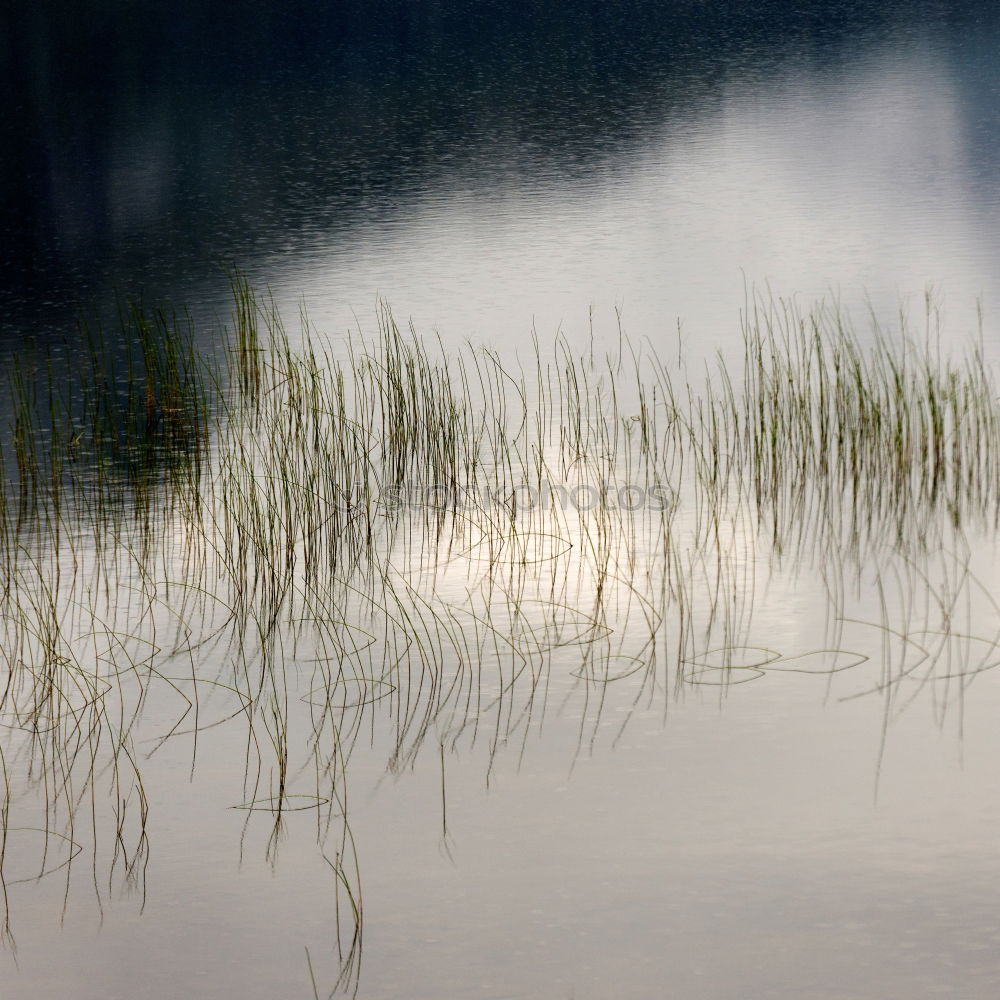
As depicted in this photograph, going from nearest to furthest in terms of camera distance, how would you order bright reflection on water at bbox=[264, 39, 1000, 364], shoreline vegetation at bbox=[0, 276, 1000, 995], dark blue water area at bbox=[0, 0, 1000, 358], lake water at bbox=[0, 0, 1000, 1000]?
lake water at bbox=[0, 0, 1000, 1000] → shoreline vegetation at bbox=[0, 276, 1000, 995] → bright reflection on water at bbox=[264, 39, 1000, 364] → dark blue water area at bbox=[0, 0, 1000, 358]

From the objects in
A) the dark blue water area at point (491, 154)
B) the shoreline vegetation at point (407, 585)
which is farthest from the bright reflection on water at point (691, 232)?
the shoreline vegetation at point (407, 585)

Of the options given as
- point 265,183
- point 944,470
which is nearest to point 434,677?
point 944,470

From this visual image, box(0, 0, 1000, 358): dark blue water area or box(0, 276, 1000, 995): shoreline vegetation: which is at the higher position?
box(0, 0, 1000, 358): dark blue water area

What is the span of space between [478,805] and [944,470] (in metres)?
2.22

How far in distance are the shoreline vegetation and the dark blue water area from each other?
2.37 meters

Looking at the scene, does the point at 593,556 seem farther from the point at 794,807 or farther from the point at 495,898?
the point at 495,898

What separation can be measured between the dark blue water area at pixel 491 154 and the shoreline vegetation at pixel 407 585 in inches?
93.2

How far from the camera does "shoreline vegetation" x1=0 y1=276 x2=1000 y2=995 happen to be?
266cm

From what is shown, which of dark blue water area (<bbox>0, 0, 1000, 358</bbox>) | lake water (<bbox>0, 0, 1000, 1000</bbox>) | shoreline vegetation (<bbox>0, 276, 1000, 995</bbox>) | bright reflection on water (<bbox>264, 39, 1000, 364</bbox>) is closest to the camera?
lake water (<bbox>0, 0, 1000, 1000</bbox>)

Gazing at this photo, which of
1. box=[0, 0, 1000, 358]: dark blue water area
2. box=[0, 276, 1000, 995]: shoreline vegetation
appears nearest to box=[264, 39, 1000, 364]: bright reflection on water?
box=[0, 0, 1000, 358]: dark blue water area

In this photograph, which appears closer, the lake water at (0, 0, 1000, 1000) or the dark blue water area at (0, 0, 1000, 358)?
the lake water at (0, 0, 1000, 1000)

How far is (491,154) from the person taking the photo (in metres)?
12.7

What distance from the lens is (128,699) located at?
9.57 feet

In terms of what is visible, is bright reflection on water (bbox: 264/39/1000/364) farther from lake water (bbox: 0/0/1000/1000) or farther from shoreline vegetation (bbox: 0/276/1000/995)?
shoreline vegetation (bbox: 0/276/1000/995)
